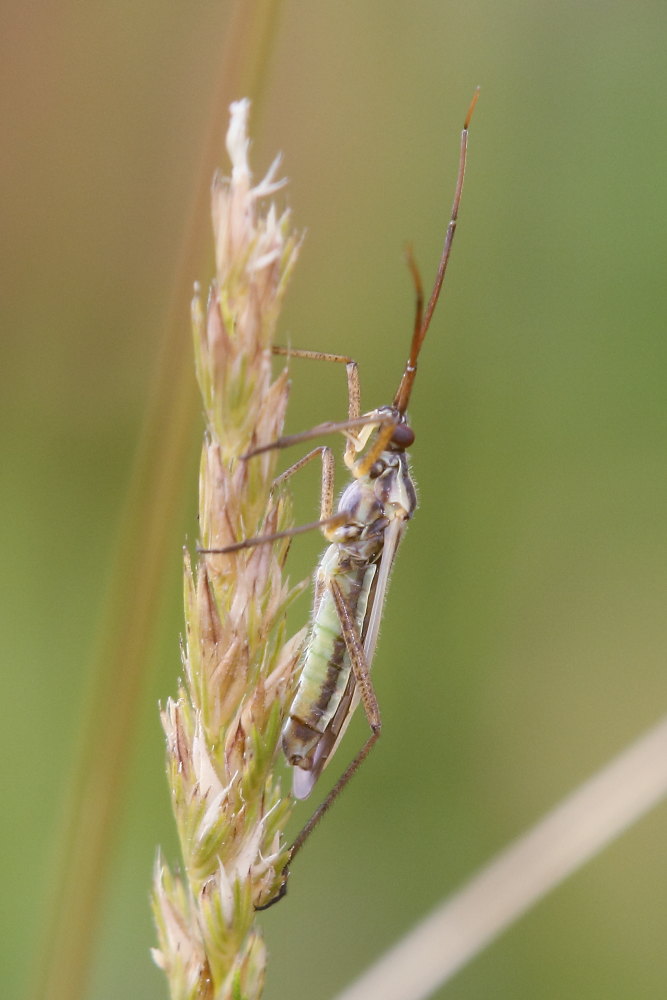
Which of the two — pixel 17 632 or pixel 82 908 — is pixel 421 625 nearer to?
pixel 17 632

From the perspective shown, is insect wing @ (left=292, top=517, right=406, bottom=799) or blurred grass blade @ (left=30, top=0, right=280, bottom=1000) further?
insect wing @ (left=292, top=517, right=406, bottom=799)

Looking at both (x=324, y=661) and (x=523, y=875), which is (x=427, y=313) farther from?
(x=523, y=875)

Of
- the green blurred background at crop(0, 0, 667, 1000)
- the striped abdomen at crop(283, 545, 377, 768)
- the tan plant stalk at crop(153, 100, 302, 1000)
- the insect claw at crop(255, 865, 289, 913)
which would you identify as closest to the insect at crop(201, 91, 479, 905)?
the striped abdomen at crop(283, 545, 377, 768)

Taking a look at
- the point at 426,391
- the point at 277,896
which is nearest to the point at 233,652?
the point at 277,896

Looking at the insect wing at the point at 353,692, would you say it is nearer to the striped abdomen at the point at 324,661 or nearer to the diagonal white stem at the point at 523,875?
the striped abdomen at the point at 324,661

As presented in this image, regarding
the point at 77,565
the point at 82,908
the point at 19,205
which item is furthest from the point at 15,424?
the point at 82,908

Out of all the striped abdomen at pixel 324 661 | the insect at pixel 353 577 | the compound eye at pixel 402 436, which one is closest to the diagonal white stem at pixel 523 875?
the insect at pixel 353 577

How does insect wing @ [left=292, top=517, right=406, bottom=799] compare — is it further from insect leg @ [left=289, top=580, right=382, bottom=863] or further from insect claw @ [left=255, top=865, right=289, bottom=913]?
insect claw @ [left=255, top=865, right=289, bottom=913]

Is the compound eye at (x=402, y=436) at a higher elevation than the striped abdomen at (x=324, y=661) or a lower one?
higher
